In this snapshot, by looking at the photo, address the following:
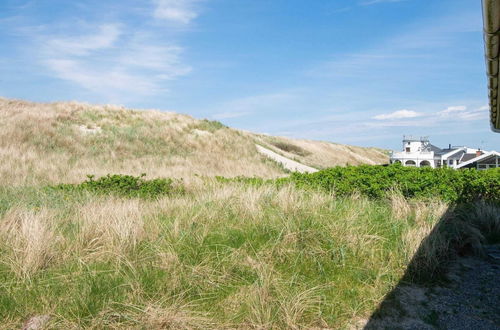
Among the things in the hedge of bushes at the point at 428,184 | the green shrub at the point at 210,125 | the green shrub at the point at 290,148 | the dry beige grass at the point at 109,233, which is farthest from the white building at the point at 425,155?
the dry beige grass at the point at 109,233

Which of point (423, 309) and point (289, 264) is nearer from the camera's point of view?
point (423, 309)

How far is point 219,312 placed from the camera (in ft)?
13.9

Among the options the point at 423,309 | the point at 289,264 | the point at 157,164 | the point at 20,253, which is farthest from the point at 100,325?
the point at 157,164

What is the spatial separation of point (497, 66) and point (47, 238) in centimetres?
638

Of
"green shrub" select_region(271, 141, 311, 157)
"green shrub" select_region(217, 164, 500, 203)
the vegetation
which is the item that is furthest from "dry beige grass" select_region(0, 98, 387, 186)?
"green shrub" select_region(271, 141, 311, 157)

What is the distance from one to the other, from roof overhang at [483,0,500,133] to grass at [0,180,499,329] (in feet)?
7.35

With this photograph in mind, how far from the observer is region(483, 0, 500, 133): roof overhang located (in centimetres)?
334

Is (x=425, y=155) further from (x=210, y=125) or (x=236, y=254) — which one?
(x=236, y=254)

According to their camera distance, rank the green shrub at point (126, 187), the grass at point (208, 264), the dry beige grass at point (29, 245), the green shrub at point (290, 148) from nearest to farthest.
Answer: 1. the grass at point (208, 264)
2. the dry beige grass at point (29, 245)
3. the green shrub at point (126, 187)
4. the green shrub at point (290, 148)

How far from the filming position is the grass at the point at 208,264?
13.6ft

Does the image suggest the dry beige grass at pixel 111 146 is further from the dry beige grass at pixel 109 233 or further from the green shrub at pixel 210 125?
the dry beige grass at pixel 109 233

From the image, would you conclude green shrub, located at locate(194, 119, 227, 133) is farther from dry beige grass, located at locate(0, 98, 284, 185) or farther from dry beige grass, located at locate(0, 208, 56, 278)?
dry beige grass, located at locate(0, 208, 56, 278)

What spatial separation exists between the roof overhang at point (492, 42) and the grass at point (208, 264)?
2.24m

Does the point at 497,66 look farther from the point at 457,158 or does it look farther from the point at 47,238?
the point at 457,158
